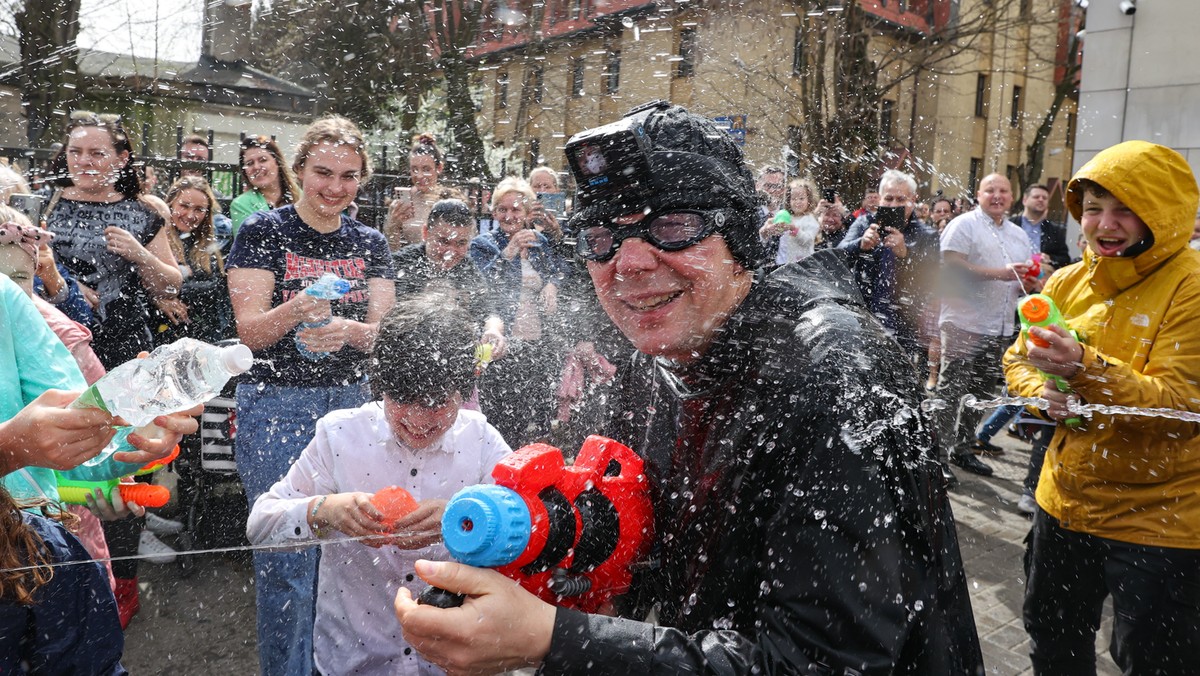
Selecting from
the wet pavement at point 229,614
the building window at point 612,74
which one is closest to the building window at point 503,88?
the building window at point 612,74

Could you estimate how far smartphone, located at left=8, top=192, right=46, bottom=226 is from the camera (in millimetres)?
2963

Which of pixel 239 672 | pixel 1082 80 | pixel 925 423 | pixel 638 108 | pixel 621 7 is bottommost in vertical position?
pixel 239 672

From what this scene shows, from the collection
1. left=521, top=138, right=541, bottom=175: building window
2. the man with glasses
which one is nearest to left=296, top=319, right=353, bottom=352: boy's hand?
the man with glasses

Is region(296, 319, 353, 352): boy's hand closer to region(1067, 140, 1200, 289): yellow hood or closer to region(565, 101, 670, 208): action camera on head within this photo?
region(565, 101, 670, 208): action camera on head

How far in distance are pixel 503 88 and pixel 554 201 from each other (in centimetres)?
82

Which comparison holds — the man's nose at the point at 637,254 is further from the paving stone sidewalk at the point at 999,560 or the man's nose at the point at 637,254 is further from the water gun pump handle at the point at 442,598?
the paving stone sidewalk at the point at 999,560

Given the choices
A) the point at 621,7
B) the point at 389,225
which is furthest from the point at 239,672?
the point at 621,7

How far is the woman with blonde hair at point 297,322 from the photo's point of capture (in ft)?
8.83

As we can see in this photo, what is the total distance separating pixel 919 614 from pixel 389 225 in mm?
3455

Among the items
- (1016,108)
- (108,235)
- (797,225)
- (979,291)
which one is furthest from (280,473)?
(1016,108)

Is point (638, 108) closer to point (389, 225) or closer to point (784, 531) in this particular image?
point (784, 531)

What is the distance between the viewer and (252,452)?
2.90 m

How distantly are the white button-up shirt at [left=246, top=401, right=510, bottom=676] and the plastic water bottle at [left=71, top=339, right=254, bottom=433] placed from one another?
0.59m

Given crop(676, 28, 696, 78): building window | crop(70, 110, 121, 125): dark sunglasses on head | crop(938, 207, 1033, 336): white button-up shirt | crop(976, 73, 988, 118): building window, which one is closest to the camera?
crop(70, 110, 121, 125): dark sunglasses on head
